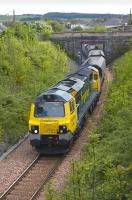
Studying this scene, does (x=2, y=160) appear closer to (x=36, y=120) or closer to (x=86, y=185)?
(x=36, y=120)

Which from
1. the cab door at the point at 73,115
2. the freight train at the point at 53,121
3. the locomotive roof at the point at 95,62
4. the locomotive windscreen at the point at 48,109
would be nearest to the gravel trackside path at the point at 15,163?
the freight train at the point at 53,121

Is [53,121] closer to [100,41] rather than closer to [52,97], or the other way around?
[52,97]

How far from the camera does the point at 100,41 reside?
67375 millimetres

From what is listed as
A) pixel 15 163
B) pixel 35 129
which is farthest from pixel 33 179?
pixel 35 129

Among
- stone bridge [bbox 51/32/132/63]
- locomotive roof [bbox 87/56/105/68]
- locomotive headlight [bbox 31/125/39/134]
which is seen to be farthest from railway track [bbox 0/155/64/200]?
Answer: stone bridge [bbox 51/32/132/63]

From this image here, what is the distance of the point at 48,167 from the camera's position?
19828mm

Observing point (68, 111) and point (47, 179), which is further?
point (68, 111)

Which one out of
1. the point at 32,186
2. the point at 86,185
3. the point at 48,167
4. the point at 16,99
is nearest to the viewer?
the point at 86,185

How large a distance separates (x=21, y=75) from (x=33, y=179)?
1570cm

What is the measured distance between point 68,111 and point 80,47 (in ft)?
154

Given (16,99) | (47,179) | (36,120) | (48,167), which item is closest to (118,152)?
(47,179)

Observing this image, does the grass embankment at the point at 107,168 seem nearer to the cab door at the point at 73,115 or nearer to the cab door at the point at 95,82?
the cab door at the point at 73,115

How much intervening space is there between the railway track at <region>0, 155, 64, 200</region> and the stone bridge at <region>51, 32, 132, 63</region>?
46905mm

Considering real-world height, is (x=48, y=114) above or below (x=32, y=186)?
above
